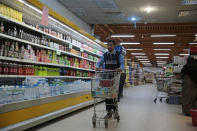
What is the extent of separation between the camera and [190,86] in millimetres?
5523

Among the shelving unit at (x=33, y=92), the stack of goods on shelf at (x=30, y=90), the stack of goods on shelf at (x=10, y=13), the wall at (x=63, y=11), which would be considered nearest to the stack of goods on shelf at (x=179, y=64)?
the shelving unit at (x=33, y=92)

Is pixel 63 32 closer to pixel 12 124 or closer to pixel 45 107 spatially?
pixel 45 107

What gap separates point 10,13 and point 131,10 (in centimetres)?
466

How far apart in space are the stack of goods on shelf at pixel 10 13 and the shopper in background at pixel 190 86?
421 centimetres

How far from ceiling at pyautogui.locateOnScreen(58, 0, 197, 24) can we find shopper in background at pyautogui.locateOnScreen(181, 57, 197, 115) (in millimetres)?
2106

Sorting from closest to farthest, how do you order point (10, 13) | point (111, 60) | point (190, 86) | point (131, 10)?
point (10, 13) < point (111, 60) < point (190, 86) < point (131, 10)

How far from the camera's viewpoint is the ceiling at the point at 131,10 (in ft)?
21.8

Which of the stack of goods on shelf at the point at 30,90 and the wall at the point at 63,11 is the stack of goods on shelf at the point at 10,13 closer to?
the stack of goods on shelf at the point at 30,90

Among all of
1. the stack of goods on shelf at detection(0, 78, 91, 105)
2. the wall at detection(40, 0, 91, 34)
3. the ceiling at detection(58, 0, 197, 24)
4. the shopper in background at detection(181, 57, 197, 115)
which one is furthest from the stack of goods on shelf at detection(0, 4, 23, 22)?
the shopper in background at detection(181, 57, 197, 115)

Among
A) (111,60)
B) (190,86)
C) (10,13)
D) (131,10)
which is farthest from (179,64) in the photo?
(10,13)

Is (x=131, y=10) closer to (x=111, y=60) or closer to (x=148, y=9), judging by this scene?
(x=148, y=9)

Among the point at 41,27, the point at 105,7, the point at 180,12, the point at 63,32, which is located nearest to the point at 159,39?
the point at 180,12

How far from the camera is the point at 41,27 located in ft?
16.5

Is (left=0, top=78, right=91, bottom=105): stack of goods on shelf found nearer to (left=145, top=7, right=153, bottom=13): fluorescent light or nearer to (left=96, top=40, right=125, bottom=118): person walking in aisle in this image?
(left=96, top=40, right=125, bottom=118): person walking in aisle
